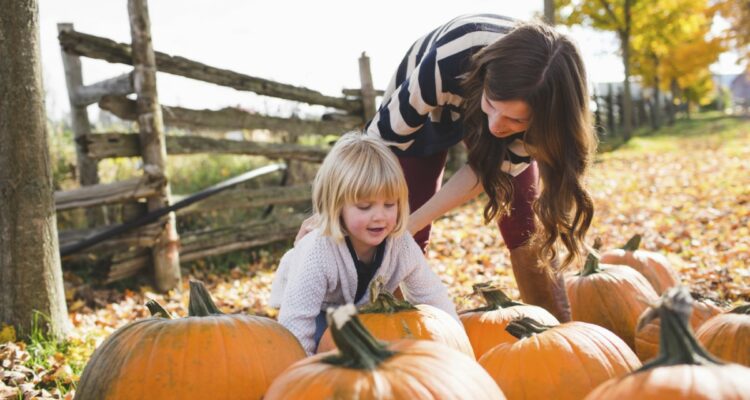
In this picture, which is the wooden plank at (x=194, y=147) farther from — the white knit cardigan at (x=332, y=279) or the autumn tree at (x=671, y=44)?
the autumn tree at (x=671, y=44)

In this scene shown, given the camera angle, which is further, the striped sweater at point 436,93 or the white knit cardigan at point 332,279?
the striped sweater at point 436,93

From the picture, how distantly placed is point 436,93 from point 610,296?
1279 millimetres

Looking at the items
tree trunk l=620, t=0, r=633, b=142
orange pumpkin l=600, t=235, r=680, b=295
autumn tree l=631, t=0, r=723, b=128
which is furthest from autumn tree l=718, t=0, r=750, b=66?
orange pumpkin l=600, t=235, r=680, b=295

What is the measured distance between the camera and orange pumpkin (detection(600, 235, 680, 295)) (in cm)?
360

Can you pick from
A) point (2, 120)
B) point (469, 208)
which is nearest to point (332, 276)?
point (2, 120)

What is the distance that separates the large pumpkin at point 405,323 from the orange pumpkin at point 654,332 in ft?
2.66

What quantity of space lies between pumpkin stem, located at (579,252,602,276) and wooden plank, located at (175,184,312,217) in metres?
4.04

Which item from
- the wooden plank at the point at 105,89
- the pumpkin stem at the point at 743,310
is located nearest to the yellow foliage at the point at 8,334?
the wooden plank at the point at 105,89

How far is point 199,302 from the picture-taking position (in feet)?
7.10

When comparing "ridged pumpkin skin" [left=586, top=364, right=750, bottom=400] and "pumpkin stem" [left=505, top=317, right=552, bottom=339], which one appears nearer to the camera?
"ridged pumpkin skin" [left=586, top=364, right=750, bottom=400]

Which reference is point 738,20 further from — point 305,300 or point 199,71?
point 305,300

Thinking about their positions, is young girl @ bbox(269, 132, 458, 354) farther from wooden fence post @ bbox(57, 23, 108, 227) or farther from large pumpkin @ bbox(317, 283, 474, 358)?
wooden fence post @ bbox(57, 23, 108, 227)

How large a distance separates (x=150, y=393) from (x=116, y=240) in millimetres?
4127

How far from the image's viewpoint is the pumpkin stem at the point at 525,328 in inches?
85.4
